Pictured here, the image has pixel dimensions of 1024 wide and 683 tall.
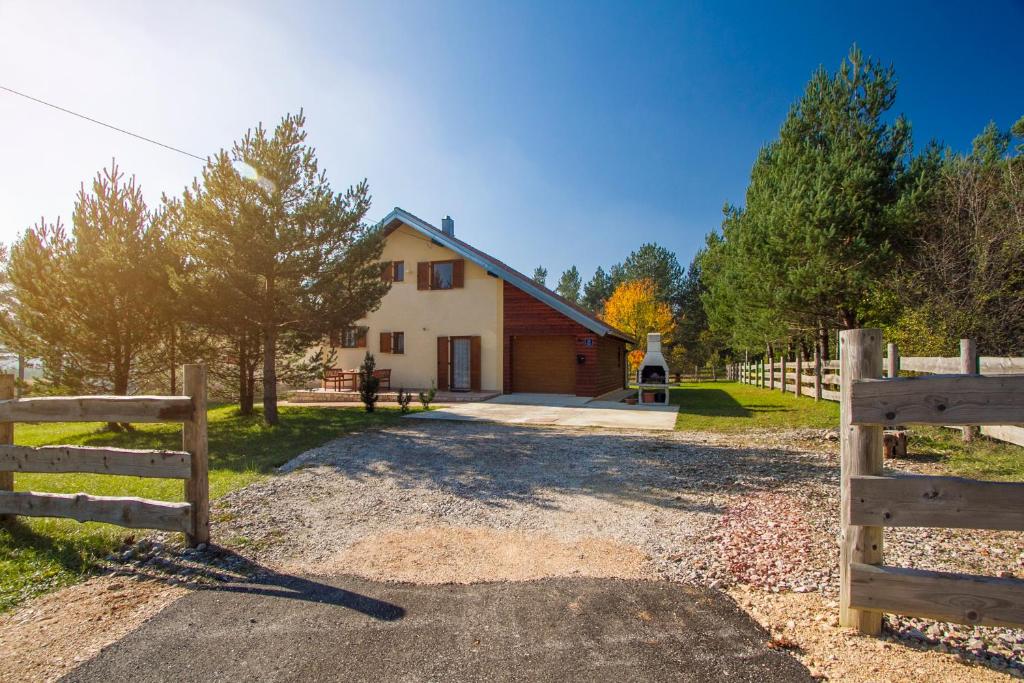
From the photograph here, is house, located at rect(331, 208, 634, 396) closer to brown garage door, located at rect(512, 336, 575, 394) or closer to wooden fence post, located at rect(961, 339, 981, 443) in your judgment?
brown garage door, located at rect(512, 336, 575, 394)

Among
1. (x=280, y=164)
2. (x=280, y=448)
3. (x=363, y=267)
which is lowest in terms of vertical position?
(x=280, y=448)

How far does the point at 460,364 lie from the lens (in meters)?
18.2

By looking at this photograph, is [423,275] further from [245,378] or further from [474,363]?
[245,378]

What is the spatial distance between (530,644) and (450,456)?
4.91 meters

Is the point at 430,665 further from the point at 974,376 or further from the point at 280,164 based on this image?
the point at 280,164

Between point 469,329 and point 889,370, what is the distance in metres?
13.0

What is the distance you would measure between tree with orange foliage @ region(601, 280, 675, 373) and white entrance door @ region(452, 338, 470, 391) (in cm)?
1849

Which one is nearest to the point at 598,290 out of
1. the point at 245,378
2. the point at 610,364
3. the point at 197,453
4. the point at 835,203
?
the point at 610,364

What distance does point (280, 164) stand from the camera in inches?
405

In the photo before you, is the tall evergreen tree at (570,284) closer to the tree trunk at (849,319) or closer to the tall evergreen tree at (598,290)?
the tall evergreen tree at (598,290)

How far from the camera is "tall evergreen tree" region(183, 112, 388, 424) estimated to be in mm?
9891

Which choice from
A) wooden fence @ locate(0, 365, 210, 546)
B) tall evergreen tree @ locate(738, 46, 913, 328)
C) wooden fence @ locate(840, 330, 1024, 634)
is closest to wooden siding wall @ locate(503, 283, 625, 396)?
tall evergreen tree @ locate(738, 46, 913, 328)

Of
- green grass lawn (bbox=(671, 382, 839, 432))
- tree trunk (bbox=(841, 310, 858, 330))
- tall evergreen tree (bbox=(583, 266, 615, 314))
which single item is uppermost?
tall evergreen tree (bbox=(583, 266, 615, 314))

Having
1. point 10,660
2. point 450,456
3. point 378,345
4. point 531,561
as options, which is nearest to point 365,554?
point 531,561
